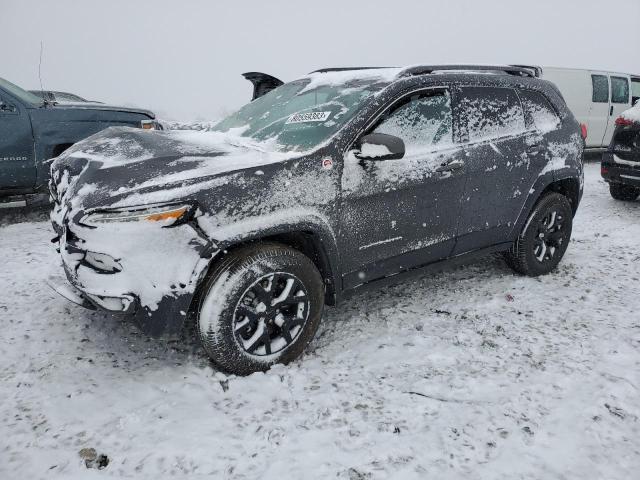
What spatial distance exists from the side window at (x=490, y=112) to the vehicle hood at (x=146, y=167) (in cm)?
149

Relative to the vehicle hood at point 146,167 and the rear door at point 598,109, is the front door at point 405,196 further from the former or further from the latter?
the rear door at point 598,109

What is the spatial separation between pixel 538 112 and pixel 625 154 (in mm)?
3380

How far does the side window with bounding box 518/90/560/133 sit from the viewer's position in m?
3.75

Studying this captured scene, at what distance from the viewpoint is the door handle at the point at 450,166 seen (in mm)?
3134

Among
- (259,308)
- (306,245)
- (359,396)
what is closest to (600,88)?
(306,245)

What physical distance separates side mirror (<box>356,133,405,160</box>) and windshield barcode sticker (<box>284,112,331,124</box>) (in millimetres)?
378

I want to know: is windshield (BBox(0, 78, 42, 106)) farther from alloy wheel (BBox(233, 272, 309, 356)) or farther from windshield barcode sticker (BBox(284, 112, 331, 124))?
alloy wheel (BBox(233, 272, 309, 356))

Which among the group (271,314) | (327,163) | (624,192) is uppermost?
(327,163)

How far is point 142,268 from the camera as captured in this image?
231cm

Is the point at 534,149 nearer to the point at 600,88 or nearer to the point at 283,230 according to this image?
the point at 283,230

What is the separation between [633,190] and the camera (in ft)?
22.9

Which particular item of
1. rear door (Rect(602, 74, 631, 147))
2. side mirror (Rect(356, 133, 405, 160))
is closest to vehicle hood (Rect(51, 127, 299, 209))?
side mirror (Rect(356, 133, 405, 160))

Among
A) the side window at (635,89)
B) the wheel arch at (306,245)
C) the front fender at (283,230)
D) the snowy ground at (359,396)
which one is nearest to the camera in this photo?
the snowy ground at (359,396)

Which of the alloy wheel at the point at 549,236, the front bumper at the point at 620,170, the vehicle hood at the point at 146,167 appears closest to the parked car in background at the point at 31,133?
the vehicle hood at the point at 146,167
